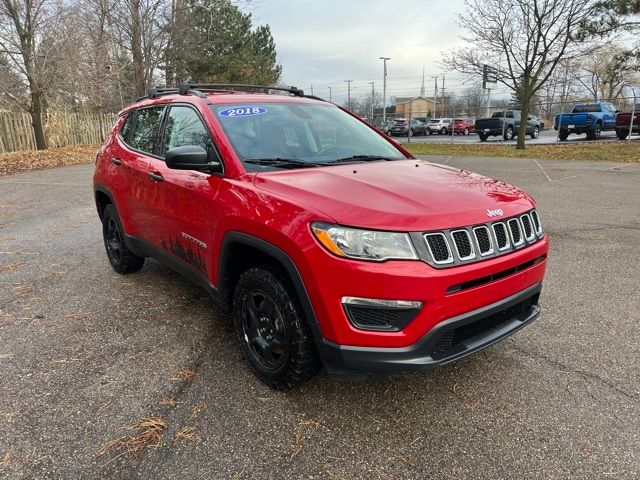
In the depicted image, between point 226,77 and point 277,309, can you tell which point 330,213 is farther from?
point 226,77

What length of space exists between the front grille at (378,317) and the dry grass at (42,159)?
1564 cm

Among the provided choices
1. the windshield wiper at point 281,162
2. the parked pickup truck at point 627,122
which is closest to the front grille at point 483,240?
the windshield wiper at point 281,162

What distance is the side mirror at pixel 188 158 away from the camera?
283 cm

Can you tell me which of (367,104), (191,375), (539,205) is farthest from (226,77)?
(367,104)

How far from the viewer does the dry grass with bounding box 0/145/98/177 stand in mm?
15584

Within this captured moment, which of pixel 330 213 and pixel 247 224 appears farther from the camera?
pixel 247 224

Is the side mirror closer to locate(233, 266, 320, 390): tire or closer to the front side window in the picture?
the front side window

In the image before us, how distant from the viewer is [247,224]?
266 cm

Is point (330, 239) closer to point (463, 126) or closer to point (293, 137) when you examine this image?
point (293, 137)

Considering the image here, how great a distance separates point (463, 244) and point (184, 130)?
7.52ft

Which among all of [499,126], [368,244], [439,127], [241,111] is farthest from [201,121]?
[439,127]

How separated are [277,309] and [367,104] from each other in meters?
73.0

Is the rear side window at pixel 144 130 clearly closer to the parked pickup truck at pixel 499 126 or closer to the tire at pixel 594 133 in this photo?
the tire at pixel 594 133

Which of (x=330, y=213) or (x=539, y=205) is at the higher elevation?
(x=330, y=213)
